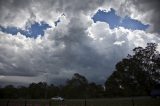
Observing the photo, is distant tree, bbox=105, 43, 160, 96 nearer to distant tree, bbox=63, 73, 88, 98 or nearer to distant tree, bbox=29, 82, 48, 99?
distant tree, bbox=63, 73, 88, 98

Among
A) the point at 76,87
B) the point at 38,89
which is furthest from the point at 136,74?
the point at 38,89

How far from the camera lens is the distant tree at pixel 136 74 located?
82812 millimetres

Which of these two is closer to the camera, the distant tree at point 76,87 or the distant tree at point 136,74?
the distant tree at point 136,74

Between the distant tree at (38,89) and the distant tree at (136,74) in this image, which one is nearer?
the distant tree at (136,74)

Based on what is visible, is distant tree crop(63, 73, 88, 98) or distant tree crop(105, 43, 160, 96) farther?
distant tree crop(63, 73, 88, 98)

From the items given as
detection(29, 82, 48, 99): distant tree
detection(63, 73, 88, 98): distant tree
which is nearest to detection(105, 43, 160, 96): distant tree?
detection(63, 73, 88, 98): distant tree

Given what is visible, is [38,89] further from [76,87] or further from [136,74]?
[136,74]

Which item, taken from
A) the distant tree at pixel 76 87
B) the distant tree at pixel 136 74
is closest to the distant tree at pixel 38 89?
the distant tree at pixel 76 87

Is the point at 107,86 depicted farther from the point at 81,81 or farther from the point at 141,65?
the point at 81,81

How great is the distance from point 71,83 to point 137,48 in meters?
40.4

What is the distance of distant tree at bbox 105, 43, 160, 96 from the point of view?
272 ft

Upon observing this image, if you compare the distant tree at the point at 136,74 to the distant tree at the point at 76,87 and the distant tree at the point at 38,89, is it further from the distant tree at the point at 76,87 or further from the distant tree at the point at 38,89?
the distant tree at the point at 38,89

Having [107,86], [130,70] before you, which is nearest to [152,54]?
[130,70]

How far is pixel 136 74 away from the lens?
86188 mm
